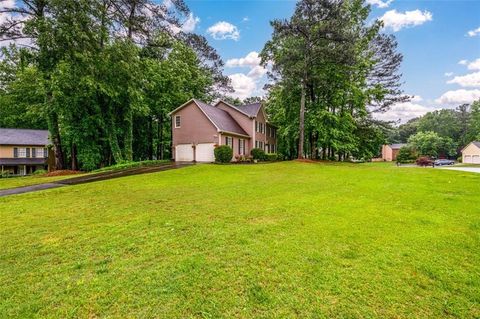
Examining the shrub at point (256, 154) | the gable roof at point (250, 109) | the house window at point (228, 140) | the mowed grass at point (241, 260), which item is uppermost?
the gable roof at point (250, 109)

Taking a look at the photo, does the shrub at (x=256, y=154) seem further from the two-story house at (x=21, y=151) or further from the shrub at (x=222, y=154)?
the two-story house at (x=21, y=151)

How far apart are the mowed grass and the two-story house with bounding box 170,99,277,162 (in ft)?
55.4

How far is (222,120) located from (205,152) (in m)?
4.00

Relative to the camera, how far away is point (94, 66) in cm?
1770

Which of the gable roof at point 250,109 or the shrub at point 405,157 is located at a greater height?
the gable roof at point 250,109

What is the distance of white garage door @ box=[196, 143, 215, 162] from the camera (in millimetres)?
24031

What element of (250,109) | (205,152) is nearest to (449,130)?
(250,109)

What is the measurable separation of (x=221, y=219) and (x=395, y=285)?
370 cm

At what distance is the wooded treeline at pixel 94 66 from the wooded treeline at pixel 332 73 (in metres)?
10.7

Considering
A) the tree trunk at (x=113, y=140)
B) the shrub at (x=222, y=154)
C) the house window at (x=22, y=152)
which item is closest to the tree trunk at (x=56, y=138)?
the tree trunk at (x=113, y=140)

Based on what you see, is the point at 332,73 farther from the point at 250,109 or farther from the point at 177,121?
the point at 177,121

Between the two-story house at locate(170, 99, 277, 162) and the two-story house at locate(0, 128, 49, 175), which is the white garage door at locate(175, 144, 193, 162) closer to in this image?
the two-story house at locate(170, 99, 277, 162)

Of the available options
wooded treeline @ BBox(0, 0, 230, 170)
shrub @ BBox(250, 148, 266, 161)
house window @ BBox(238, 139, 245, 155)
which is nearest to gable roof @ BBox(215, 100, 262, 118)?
house window @ BBox(238, 139, 245, 155)

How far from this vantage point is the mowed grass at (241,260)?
2.89m
